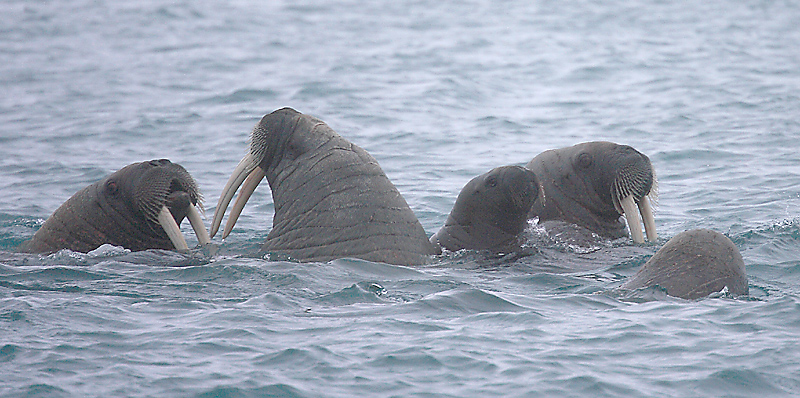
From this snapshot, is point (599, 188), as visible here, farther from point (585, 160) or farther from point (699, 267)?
point (699, 267)

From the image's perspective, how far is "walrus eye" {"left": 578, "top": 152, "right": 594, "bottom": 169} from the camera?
28.1 ft

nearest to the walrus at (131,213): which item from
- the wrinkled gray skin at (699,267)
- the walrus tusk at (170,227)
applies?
the walrus tusk at (170,227)

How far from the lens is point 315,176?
25.2 ft

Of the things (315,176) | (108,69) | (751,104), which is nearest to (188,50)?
(108,69)

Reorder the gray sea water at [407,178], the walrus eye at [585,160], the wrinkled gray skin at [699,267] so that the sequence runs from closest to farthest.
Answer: the gray sea water at [407,178] < the wrinkled gray skin at [699,267] < the walrus eye at [585,160]

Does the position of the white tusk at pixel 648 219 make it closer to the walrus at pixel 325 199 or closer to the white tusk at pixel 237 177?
the walrus at pixel 325 199

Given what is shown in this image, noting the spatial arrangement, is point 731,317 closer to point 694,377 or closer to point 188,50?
point 694,377

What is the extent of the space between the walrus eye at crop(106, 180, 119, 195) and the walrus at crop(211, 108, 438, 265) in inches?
34.4

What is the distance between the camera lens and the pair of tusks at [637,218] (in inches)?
326

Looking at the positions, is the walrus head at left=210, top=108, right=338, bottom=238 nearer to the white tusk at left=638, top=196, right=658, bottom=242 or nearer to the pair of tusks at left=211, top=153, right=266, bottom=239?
the pair of tusks at left=211, top=153, right=266, bottom=239

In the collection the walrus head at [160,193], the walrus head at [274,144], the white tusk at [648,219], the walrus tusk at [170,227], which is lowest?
the white tusk at [648,219]

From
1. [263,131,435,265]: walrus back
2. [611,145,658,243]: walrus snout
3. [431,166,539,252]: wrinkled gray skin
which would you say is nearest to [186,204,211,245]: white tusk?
[263,131,435,265]: walrus back

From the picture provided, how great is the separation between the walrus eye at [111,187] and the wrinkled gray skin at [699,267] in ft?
13.9

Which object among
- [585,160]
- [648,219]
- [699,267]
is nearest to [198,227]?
[585,160]
